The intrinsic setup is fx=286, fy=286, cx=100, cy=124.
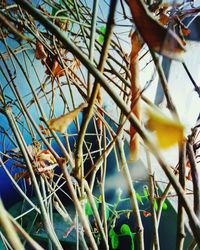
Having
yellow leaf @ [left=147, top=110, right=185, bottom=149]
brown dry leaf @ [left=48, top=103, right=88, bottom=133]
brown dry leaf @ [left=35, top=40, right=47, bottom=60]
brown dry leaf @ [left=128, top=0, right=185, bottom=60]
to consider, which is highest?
brown dry leaf @ [left=35, top=40, right=47, bottom=60]

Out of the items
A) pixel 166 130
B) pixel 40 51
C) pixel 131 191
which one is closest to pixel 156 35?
pixel 166 130

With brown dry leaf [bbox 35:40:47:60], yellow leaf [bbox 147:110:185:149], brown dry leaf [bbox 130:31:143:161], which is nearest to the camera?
yellow leaf [bbox 147:110:185:149]

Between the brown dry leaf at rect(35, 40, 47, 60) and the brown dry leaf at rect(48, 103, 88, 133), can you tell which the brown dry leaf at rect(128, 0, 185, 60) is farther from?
the brown dry leaf at rect(35, 40, 47, 60)

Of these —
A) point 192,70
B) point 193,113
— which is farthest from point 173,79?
point 193,113

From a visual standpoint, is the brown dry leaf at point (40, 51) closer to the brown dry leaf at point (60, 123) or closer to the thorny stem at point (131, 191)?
the thorny stem at point (131, 191)

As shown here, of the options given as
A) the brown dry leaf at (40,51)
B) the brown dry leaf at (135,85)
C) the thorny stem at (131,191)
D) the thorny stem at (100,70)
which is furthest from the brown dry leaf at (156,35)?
the brown dry leaf at (40,51)

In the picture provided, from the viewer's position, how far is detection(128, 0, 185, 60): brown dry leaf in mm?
207

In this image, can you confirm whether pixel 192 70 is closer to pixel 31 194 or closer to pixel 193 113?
pixel 193 113

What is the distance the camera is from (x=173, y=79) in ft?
6.66

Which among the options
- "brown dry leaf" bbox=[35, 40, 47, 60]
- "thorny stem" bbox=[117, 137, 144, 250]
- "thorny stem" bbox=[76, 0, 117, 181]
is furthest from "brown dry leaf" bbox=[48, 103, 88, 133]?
"brown dry leaf" bbox=[35, 40, 47, 60]

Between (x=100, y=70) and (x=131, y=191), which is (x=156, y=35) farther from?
(x=131, y=191)

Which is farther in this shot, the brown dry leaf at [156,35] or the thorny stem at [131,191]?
the thorny stem at [131,191]

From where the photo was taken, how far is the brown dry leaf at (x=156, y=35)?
207mm

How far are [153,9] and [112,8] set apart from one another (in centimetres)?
28
